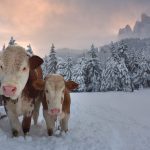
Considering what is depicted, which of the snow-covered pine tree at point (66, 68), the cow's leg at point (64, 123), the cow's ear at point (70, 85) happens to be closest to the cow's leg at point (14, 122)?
the cow's leg at point (64, 123)

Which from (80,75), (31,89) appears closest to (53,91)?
(31,89)

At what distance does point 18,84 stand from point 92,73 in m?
45.2

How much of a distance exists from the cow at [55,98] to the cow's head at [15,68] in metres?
0.48

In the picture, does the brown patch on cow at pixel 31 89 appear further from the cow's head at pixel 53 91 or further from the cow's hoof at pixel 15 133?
the cow's hoof at pixel 15 133

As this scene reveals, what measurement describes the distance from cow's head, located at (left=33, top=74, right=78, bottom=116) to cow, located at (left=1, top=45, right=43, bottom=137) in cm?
27

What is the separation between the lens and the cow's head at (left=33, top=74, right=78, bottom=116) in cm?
682

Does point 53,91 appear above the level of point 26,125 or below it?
above

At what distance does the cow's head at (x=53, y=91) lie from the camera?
6816 mm

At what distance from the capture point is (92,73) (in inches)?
2023

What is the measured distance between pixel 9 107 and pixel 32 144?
1071 mm

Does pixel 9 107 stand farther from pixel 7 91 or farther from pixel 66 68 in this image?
pixel 66 68

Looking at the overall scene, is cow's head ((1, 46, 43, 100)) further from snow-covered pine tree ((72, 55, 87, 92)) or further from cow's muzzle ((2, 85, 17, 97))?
snow-covered pine tree ((72, 55, 87, 92))

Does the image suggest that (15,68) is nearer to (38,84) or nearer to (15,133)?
(38,84)

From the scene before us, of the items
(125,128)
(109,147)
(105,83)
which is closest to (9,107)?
(109,147)
